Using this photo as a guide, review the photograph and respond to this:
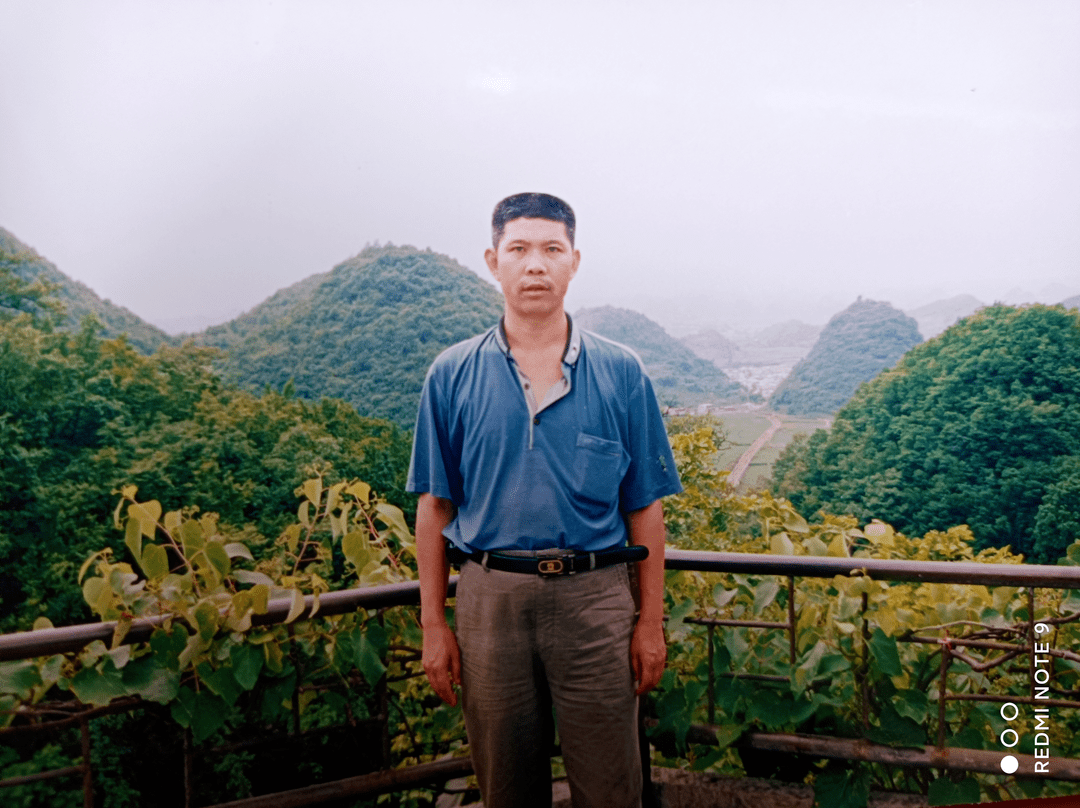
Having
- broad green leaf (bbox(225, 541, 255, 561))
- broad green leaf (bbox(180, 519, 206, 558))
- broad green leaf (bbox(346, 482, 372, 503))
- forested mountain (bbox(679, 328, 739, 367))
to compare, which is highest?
forested mountain (bbox(679, 328, 739, 367))

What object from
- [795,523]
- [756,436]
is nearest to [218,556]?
[795,523]

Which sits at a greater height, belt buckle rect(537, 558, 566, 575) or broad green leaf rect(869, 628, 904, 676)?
belt buckle rect(537, 558, 566, 575)

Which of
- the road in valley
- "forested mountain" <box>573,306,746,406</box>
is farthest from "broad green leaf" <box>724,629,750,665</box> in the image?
the road in valley

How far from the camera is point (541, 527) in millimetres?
982

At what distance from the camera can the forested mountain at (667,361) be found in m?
4.55

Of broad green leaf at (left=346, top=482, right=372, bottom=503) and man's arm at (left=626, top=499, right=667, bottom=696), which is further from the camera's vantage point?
broad green leaf at (left=346, top=482, right=372, bottom=503)

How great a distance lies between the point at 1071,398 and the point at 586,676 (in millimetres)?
5953

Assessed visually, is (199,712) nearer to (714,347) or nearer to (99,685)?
(99,685)

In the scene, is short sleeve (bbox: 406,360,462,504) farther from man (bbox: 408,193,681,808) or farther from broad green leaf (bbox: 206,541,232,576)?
broad green leaf (bbox: 206,541,232,576)

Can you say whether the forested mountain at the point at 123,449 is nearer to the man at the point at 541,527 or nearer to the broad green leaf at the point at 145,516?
the broad green leaf at the point at 145,516

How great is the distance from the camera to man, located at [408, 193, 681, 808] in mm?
990

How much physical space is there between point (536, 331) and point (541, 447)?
21 centimetres

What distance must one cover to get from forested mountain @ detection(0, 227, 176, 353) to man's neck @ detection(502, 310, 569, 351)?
5774 mm

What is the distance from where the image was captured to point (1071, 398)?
204 inches
